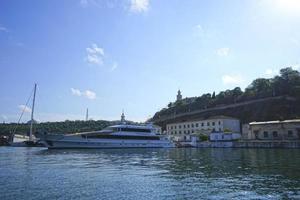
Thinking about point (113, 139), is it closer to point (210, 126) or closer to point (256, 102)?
point (210, 126)

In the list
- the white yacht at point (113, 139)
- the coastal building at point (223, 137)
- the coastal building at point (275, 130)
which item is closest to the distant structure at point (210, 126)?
the coastal building at point (223, 137)

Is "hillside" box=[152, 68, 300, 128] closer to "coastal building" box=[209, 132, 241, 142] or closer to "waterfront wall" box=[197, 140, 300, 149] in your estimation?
"coastal building" box=[209, 132, 241, 142]

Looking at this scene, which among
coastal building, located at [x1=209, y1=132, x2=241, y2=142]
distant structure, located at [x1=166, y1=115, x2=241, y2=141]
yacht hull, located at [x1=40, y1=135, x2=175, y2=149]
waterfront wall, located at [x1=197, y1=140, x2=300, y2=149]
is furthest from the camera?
distant structure, located at [x1=166, y1=115, x2=241, y2=141]

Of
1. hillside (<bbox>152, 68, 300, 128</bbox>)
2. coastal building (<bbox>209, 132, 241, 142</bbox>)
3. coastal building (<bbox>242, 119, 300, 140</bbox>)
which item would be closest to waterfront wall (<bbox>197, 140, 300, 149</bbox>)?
coastal building (<bbox>209, 132, 241, 142</bbox>)

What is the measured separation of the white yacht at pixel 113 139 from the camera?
191 ft

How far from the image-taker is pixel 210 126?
289 ft

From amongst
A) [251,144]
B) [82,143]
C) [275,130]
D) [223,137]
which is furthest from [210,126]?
[82,143]

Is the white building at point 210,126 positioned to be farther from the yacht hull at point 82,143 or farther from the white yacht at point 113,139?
the yacht hull at point 82,143

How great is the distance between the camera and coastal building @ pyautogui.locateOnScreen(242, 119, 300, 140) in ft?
210

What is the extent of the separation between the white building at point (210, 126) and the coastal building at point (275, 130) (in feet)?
32.5

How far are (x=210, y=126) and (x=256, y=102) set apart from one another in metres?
18.9

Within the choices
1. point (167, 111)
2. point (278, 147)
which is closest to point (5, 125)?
point (167, 111)

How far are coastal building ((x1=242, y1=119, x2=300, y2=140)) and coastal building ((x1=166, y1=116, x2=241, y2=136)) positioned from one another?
32.0 ft

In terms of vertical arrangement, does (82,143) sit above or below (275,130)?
below
